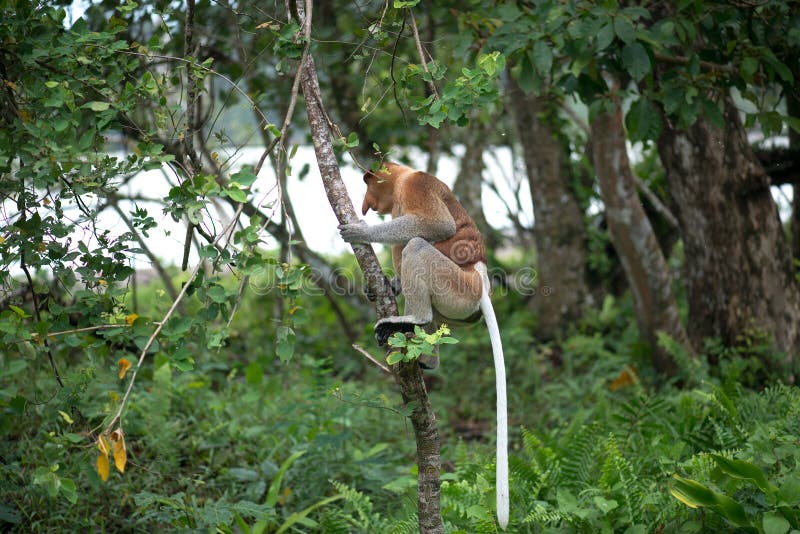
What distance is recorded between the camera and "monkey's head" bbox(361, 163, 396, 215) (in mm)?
3746

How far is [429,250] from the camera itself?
3.46m

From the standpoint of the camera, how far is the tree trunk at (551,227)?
24.9 feet

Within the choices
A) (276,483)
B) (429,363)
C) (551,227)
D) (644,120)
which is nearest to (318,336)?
(551,227)

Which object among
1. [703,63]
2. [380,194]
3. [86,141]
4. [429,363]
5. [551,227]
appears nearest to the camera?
[86,141]

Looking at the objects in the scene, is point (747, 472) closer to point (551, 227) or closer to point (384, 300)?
point (384, 300)

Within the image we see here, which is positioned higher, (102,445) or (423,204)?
(423,204)

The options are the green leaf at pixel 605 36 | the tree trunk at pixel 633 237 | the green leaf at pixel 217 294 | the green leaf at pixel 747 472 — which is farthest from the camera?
the tree trunk at pixel 633 237

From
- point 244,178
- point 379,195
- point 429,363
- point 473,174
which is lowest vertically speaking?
point 429,363

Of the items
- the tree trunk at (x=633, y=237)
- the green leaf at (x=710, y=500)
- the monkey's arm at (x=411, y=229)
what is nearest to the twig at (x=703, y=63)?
the tree trunk at (x=633, y=237)

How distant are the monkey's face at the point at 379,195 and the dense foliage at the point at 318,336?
0.16m

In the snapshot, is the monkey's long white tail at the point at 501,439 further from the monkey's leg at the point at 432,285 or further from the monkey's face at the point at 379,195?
the monkey's face at the point at 379,195

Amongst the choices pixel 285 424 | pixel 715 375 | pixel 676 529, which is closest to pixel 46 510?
pixel 285 424

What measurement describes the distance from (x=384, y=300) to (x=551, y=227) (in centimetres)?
502

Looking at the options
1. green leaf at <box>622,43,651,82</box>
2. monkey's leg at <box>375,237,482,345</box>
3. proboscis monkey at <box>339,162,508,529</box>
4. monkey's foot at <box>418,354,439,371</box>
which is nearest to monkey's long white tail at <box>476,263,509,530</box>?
proboscis monkey at <box>339,162,508,529</box>
